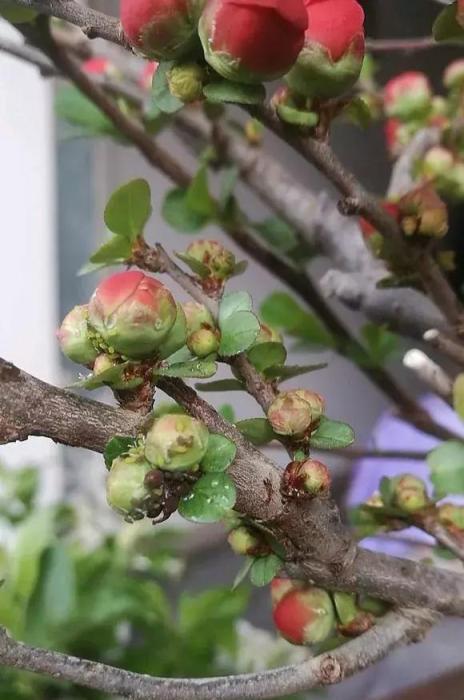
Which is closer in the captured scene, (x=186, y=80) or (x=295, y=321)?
(x=186, y=80)

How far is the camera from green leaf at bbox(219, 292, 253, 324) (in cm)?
22

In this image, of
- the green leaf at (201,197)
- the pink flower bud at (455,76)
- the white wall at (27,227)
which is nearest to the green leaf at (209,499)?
the green leaf at (201,197)

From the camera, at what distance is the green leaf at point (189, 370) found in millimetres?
192

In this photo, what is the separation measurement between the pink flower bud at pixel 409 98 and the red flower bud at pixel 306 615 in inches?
13.7

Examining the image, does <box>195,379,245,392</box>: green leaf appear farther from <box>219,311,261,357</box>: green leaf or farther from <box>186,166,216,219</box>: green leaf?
<box>186,166,216,219</box>: green leaf

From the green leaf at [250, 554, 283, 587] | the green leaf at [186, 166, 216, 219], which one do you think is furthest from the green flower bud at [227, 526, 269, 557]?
the green leaf at [186, 166, 216, 219]

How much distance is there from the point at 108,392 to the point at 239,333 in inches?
17.3

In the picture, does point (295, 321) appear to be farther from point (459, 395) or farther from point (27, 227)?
point (27, 227)

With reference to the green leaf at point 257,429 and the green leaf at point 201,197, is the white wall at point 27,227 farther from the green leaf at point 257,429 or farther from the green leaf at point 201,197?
the green leaf at point 257,429

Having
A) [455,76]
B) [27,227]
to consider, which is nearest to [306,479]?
[455,76]

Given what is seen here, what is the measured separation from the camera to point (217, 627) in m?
0.53

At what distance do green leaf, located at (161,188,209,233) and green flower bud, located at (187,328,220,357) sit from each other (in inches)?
9.0

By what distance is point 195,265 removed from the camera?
0.25 m

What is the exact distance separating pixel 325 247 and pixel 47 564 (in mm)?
253
